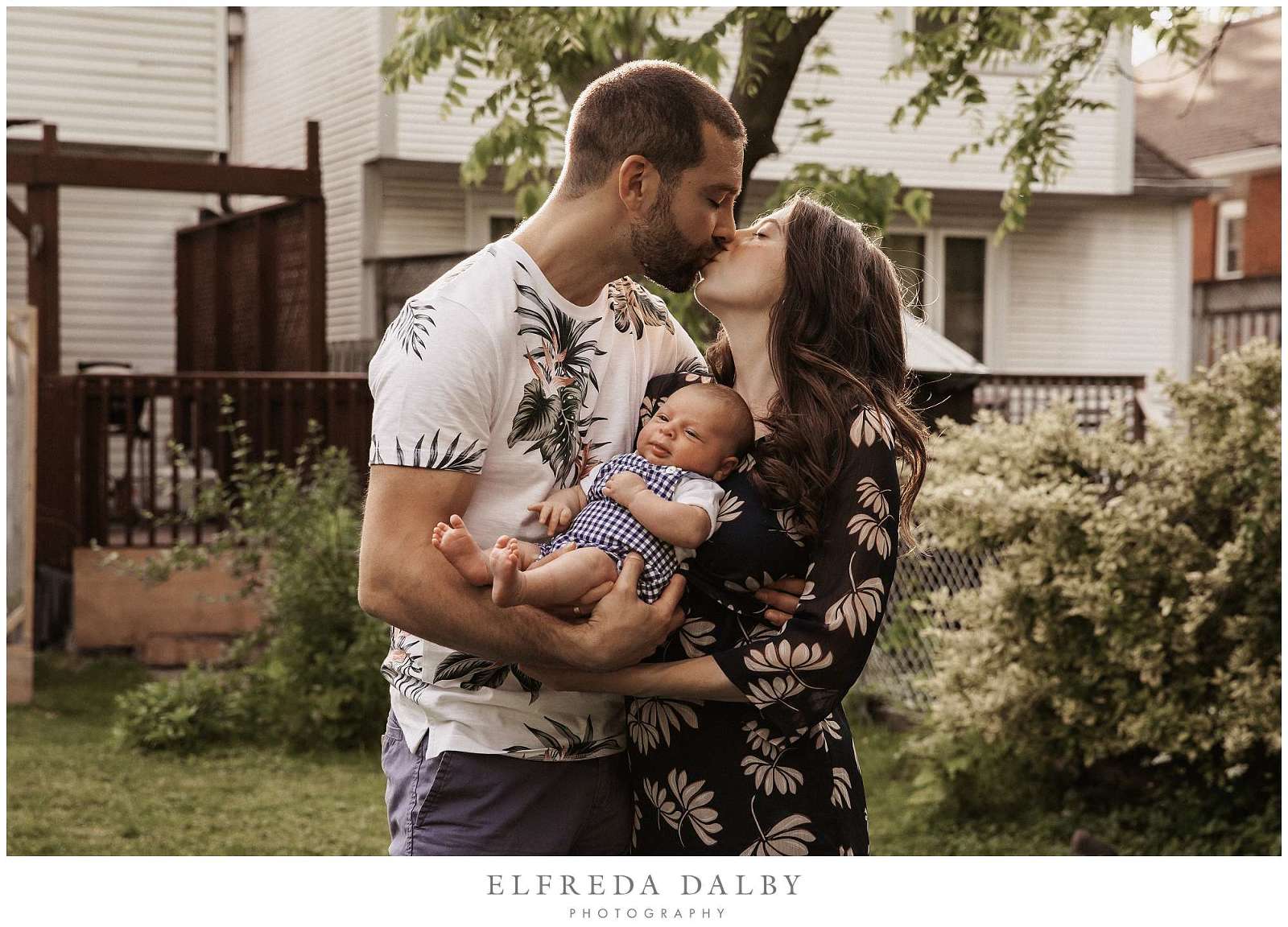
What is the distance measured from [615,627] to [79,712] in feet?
22.7

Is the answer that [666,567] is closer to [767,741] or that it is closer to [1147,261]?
[767,741]

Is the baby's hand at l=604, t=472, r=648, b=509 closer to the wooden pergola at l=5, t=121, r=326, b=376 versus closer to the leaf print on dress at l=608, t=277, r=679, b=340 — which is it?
the leaf print on dress at l=608, t=277, r=679, b=340

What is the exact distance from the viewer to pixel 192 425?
10359 millimetres

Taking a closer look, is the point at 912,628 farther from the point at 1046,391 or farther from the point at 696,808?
the point at 1046,391

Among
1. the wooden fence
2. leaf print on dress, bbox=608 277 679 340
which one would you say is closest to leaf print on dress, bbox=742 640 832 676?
leaf print on dress, bbox=608 277 679 340

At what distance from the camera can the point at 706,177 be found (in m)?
2.74

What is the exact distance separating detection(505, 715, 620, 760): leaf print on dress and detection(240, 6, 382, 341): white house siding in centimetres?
1272

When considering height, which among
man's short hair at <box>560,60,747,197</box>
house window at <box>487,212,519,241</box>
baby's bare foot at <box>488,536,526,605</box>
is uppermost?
house window at <box>487,212,519,241</box>

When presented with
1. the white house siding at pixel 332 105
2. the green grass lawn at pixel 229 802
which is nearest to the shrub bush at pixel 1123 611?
the green grass lawn at pixel 229 802

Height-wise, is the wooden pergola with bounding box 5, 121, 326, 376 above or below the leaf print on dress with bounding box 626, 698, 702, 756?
above

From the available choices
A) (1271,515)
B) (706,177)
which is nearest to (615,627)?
(706,177)

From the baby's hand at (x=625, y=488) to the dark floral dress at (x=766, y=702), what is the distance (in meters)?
0.18

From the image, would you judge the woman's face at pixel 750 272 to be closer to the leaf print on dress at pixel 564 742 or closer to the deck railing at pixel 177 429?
the leaf print on dress at pixel 564 742

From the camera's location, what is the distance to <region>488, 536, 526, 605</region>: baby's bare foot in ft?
7.91
